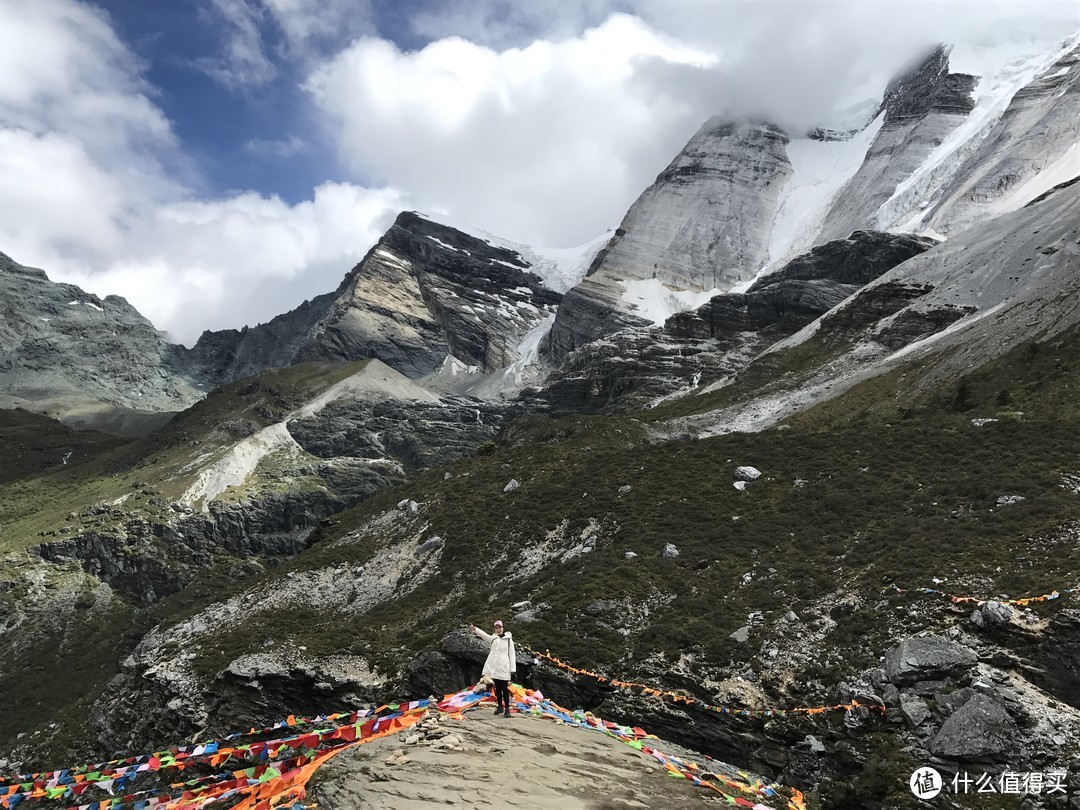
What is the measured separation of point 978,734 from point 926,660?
2656 millimetres

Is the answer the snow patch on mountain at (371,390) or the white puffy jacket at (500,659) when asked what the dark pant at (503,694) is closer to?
the white puffy jacket at (500,659)

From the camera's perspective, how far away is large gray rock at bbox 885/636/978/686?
16.9 meters

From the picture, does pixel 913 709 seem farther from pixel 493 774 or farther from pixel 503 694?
pixel 493 774

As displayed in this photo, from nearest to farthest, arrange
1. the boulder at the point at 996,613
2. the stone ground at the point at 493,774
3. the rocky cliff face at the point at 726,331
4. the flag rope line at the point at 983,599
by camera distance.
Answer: the stone ground at the point at 493,774, the boulder at the point at 996,613, the flag rope line at the point at 983,599, the rocky cliff face at the point at 726,331

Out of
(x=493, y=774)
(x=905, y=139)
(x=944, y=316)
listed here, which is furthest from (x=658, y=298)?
(x=493, y=774)

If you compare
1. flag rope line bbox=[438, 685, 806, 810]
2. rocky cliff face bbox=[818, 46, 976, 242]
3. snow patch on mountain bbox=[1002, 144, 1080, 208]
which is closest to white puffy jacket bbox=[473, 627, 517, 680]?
flag rope line bbox=[438, 685, 806, 810]

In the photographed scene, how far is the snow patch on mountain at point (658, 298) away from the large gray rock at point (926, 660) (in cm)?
16587

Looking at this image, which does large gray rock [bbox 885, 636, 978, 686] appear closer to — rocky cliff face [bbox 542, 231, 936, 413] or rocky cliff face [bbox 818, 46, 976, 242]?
rocky cliff face [bbox 542, 231, 936, 413]

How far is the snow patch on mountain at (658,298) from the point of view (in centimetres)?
18412

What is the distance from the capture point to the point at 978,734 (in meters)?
14.8

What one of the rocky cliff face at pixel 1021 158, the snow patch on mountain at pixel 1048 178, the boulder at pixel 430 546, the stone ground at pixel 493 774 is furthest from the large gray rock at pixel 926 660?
the rocky cliff face at pixel 1021 158

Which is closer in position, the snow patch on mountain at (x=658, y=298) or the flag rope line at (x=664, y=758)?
the flag rope line at (x=664, y=758)

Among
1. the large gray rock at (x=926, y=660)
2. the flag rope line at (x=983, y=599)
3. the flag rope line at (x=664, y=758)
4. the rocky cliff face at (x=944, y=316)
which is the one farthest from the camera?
the rocky cliff face at (x=944, y=316)

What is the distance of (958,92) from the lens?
175375 mm
